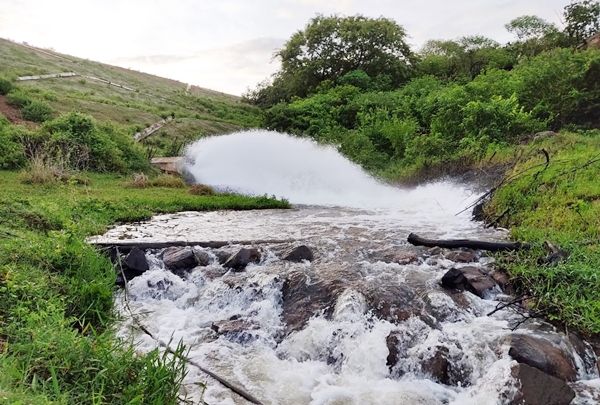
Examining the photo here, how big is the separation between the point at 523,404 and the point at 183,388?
A: 371 cm

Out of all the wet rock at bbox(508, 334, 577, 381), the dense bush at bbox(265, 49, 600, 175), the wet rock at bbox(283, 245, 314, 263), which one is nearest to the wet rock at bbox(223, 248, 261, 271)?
the wet rock at bbox(283, 245, 314, 263)

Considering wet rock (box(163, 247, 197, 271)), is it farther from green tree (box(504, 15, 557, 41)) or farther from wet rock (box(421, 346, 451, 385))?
green tree (box(504, 15, 557, 41))

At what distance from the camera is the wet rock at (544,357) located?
17.5 ft

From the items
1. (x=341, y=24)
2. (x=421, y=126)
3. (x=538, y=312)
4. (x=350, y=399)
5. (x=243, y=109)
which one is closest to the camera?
(x=350, y=399)

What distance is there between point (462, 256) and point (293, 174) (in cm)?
1339

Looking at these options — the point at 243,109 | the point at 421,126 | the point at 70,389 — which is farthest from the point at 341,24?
the point at 70,389

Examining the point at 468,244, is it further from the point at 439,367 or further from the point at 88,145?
the point at 88,145

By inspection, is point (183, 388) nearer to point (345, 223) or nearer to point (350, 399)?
point (350, 399)

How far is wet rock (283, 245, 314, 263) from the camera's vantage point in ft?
30.7

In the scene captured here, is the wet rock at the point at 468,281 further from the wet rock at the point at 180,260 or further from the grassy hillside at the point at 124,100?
the grassy hillside at the point at 124,100

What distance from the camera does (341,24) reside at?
4159cm

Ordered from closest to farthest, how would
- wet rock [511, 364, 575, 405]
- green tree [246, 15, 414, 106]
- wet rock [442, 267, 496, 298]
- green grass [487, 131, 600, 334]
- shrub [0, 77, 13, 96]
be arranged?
wet rock [511, 364, 575, 405], green grass [487, 131, 600, 334], wet rock [442, 267, 496, 298], shrub [0, 77, 13, 96], green tree [246, 15, 414, 106]

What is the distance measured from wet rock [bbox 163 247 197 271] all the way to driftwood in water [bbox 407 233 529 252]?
4.65m

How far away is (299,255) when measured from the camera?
940 centimetres
